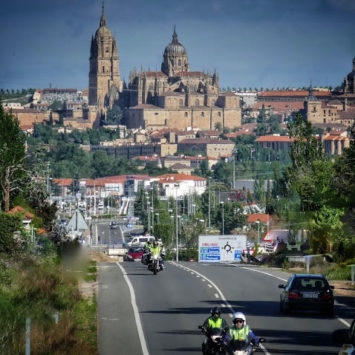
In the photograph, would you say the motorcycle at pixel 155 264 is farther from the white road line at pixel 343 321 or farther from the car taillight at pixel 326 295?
the white road line at pixel 343 321

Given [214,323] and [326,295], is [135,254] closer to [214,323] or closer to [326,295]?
[326,295]

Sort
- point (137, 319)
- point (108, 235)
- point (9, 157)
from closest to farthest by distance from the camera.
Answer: point (137, 319) < point (9, 157) < point (108, 235)

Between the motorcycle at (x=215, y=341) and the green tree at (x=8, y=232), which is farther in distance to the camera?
the green tree at (x=8, y=232)

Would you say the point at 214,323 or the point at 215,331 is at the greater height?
the point at 214,323

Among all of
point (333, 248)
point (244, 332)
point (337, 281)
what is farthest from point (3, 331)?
point (333, 248)

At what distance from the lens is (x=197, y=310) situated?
3159 cm

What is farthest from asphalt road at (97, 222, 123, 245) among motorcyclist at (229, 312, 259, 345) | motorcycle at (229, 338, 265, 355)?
motorcycle at (229, 338, 265, 355)

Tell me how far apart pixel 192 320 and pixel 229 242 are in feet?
120

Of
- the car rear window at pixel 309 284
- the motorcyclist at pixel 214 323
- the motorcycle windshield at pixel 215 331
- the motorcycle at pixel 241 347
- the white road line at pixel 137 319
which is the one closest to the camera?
the motorcycle at pixel 241 347

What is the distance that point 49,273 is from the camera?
35719 mm

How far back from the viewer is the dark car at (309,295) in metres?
29.5

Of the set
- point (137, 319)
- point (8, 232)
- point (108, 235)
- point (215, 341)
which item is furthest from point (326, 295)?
point (108, 235)

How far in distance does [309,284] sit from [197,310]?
9.45 feet

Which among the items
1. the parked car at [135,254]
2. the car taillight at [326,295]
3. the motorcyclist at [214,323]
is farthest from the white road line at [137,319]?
the parked car at [135,254]
